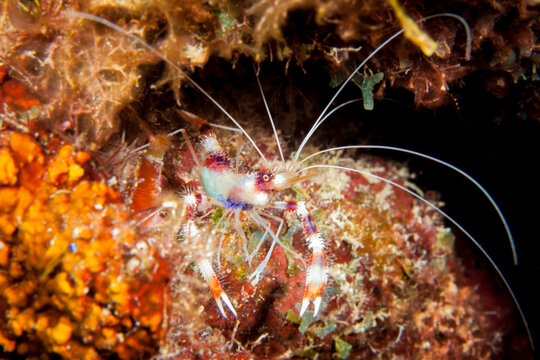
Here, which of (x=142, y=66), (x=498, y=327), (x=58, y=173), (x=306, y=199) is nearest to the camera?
(x=58, y=173)

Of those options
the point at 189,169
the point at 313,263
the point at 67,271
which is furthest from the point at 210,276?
the point at 189,169

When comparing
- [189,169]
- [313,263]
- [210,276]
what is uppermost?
[313,263]

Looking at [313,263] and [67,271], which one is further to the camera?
[313,263]

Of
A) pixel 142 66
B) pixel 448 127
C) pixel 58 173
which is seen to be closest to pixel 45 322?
pixel 58 173

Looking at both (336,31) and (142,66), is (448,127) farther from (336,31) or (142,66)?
(142,66)

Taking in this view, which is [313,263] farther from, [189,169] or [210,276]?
[189,169]
